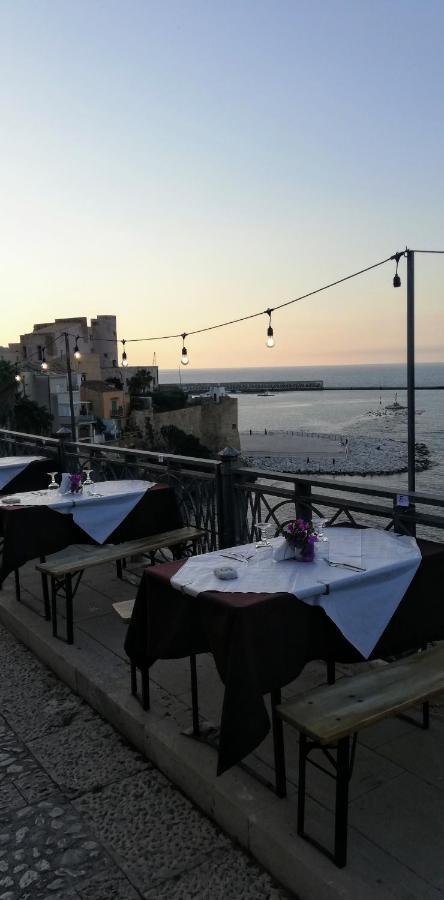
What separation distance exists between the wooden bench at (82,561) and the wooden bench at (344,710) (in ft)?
7.07

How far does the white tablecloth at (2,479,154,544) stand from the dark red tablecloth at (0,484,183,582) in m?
0.04

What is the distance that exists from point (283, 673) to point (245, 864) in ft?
2.35

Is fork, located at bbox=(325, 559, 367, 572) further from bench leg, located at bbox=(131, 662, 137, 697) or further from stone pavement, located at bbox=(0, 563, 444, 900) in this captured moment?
bench leg, located at bbox=(131, 662, 137, 697)

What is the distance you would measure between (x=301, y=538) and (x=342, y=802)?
1166 millimetres

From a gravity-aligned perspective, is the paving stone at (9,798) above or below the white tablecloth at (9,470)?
below

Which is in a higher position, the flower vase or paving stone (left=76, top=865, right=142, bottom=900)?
the flower vase

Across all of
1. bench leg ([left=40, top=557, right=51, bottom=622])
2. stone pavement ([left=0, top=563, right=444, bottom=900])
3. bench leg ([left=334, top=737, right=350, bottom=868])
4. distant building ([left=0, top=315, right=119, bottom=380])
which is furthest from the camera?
distant building ([left=0, top=315, right=119, bottom=380])

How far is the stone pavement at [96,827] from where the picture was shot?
239cm

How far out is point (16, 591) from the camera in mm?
5352

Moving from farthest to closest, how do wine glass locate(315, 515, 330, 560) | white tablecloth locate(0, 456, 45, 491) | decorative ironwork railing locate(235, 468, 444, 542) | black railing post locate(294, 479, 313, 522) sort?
white tablecloth locate(0, 456, 45, 491) → black railing post locate(294, 479, 313, 522) → decorative ironwork railing locate(235, 468, 444, 542) → wine glass locate(315, 515, 330, 560)

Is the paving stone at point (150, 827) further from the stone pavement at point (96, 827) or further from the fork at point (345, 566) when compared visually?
the fork at point (345, 566)

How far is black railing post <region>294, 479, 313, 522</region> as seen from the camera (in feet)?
13.5

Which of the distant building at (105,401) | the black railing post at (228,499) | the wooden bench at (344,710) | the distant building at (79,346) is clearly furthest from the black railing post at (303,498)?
the distant building at (79,346)

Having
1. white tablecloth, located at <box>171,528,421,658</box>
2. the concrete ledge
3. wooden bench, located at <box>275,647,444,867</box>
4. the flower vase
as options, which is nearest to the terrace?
the concrete ledge
